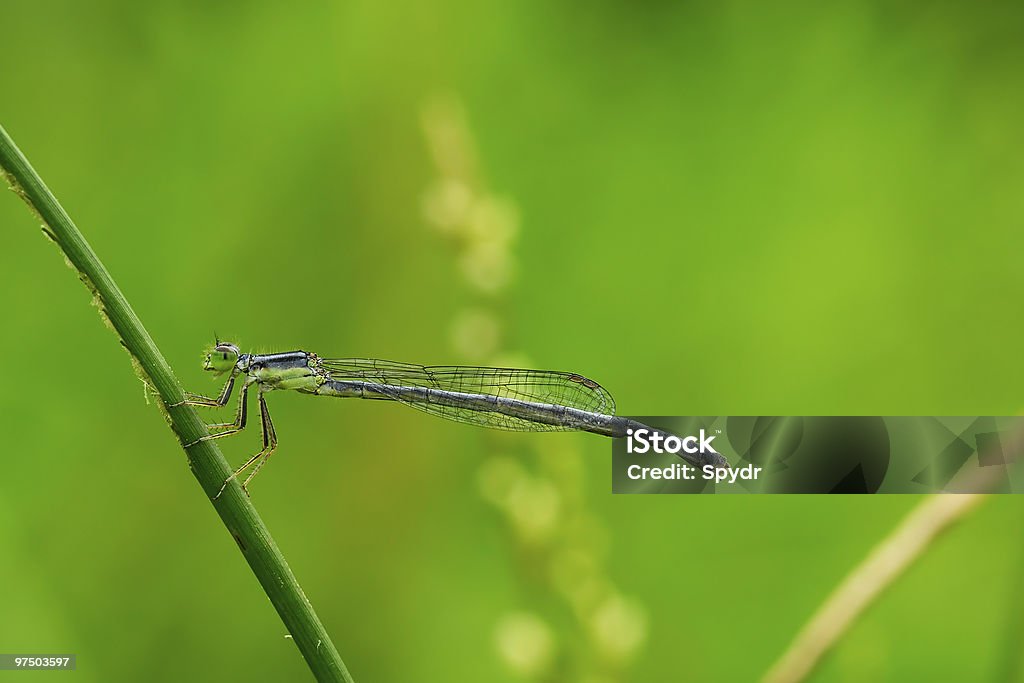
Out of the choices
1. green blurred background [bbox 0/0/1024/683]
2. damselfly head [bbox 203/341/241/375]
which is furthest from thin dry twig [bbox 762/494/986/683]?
damselfly head [bbox 203/341/241/375]

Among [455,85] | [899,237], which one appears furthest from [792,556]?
[455,85]

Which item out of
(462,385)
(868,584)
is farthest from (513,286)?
(868,584)

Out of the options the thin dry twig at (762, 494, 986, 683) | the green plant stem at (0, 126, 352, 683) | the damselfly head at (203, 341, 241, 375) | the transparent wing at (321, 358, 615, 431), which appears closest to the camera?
the green plant stem at (0, 126, 352, 683)

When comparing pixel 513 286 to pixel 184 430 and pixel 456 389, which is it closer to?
pixel 456 389

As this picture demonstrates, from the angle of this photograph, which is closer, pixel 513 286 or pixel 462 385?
pixel 513 286

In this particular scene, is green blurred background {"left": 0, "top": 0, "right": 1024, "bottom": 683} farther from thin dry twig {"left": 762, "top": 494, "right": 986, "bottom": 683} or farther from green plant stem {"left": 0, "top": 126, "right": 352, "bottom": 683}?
green plant stem {"left": 0, "top": 126, "right": 352, "bottom": 683}

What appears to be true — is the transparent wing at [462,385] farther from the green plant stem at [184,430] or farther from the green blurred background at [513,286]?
the green plant stem at [184,430]

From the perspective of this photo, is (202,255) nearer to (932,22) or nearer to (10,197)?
(10,197)
